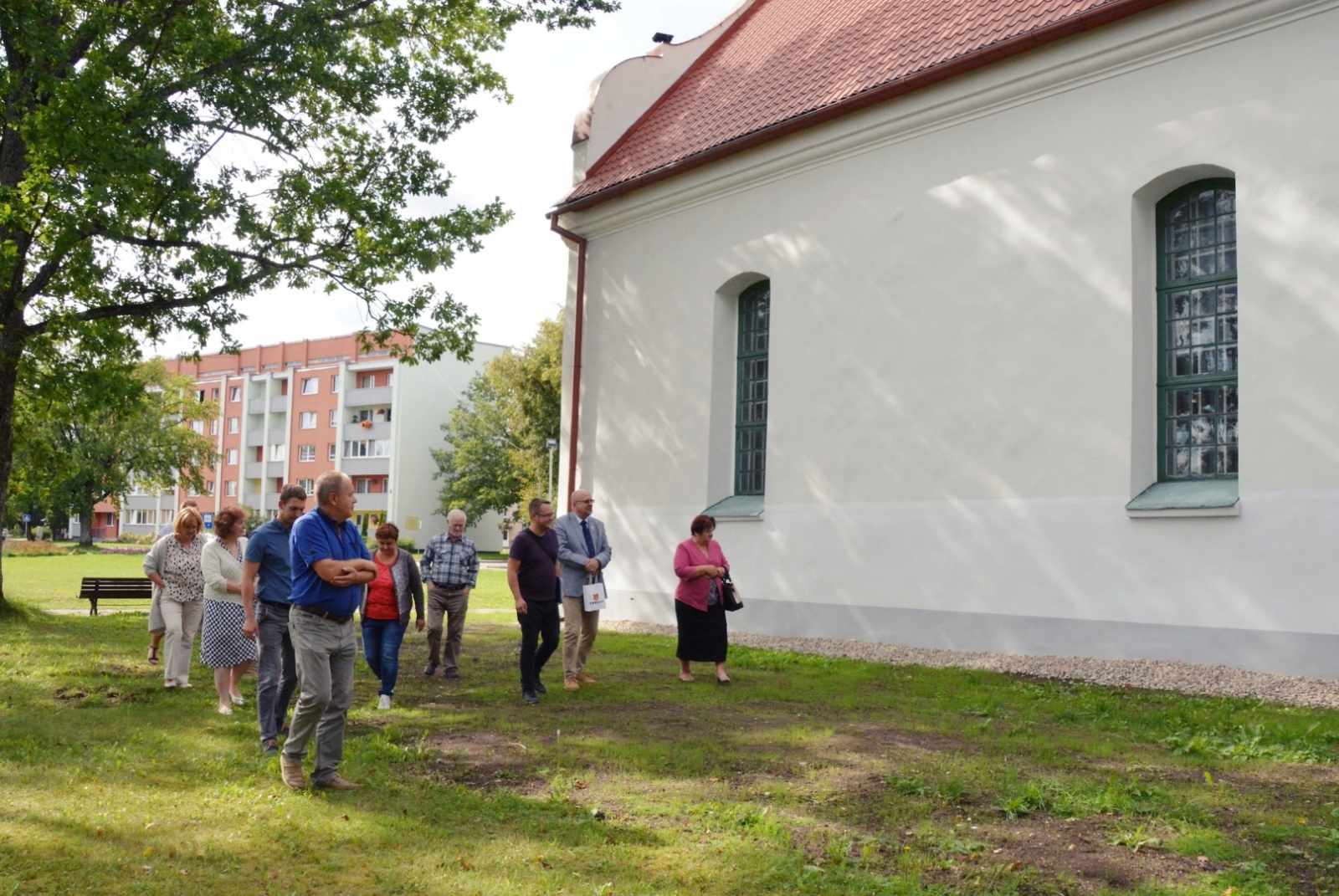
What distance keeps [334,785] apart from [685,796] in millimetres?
2099

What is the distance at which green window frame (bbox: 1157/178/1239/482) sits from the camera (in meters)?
11.5

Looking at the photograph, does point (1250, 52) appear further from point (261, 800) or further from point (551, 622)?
point (261, 800)

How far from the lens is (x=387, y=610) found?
31.7 ft

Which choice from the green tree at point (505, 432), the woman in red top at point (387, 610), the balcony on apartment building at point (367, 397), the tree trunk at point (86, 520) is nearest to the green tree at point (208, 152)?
the woman in red top at point (387, 610)

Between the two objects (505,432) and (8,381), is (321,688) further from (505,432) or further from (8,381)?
(505,432)

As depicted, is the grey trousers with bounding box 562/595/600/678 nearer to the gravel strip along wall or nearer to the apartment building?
the gravel strip along wall

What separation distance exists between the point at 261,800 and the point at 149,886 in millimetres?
1431

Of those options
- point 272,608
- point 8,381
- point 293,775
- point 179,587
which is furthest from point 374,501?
point 293,775

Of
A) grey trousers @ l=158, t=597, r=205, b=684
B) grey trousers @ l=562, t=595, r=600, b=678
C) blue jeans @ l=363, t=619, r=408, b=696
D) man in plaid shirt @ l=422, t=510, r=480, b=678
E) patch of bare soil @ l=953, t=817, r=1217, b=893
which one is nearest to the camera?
patch of bare soil @ l=953, t=817, r=1217, b=893

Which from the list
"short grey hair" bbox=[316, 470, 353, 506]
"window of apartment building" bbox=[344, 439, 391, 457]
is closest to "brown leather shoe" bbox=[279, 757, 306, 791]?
"short grey hair" bbox=[316, 470, 353, 506]

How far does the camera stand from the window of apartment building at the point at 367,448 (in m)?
74.4

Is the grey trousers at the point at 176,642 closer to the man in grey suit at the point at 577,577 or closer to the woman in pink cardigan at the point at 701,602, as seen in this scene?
the man in grey suit at the point at 577,577

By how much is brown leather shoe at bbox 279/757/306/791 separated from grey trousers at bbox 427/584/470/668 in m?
4.73

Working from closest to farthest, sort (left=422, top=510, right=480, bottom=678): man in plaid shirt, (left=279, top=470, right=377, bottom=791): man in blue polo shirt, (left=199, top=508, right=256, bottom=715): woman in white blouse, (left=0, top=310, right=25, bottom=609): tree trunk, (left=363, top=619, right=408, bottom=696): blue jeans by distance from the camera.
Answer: (left=279, top=470, right=377, bottom=791): man in blue polo shirt → (left=199, top=508, right=256, bottom=715): woman in white blouse → (left=363, top=619, right=408, bottom=696): blue jeans → (left=422, top=510, right=480, bottom=678): man in plaid shirt → (left=0, top=310, right=25, bottom=609): tree trunk
